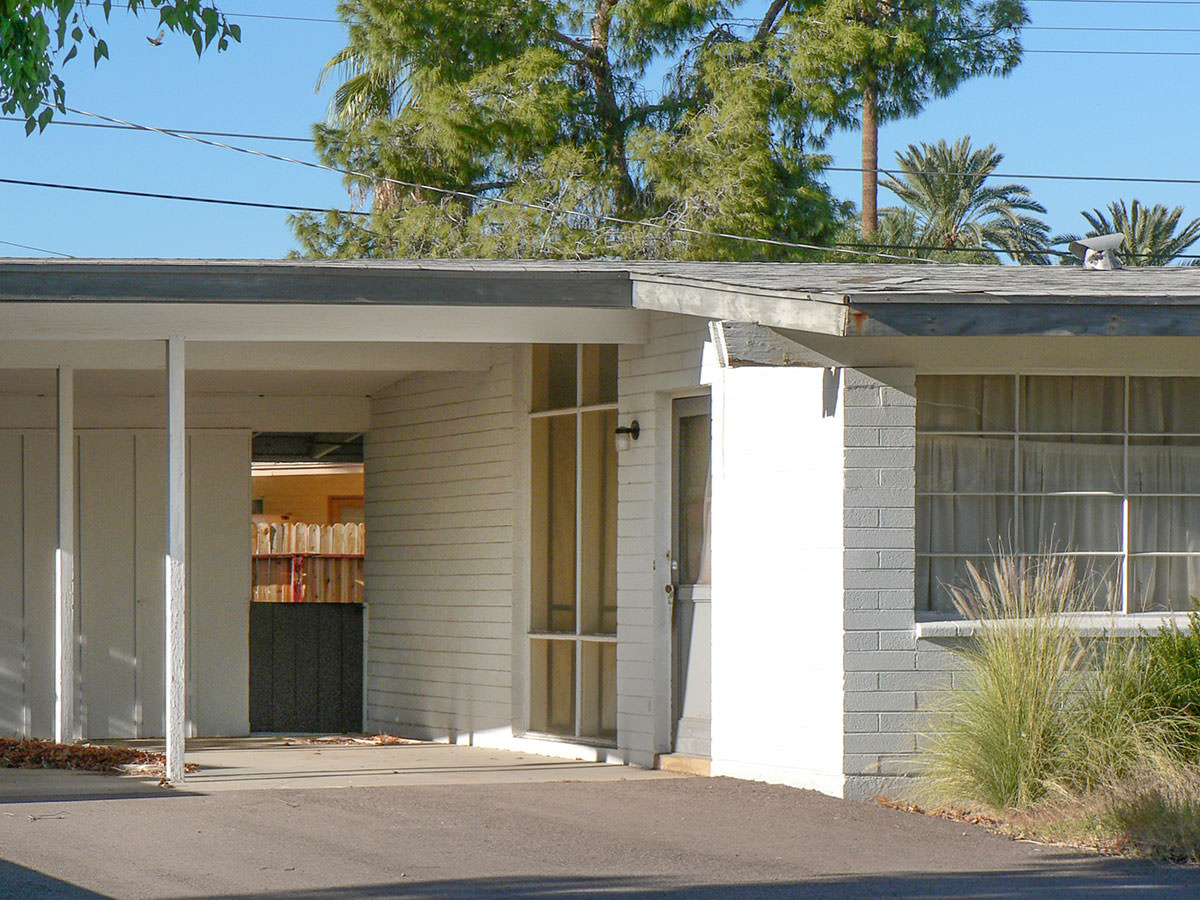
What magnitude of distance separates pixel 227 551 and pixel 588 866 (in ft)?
25.5

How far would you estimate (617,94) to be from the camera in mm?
23625

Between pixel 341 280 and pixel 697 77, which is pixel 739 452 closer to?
pixel 341 280

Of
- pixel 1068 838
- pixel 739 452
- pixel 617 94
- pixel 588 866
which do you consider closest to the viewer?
pixel 588 866

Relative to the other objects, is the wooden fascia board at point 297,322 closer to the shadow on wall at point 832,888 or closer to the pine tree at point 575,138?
the shadow on wall at point 832,888

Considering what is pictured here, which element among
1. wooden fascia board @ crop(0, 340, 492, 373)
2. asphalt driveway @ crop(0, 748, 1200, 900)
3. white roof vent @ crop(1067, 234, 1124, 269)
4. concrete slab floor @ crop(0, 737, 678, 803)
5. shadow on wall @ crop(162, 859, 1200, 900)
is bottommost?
concrete slab floor @ crop(0, 737, 678, 803)

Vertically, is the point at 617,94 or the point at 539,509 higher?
the point at 617,94

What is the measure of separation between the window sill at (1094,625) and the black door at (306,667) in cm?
672

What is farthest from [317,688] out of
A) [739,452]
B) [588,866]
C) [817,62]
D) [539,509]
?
[817,62]

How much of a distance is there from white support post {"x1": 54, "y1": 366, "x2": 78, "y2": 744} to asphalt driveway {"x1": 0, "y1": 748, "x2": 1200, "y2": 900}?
182 cm

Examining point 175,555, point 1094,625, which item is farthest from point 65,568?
point 1094,625

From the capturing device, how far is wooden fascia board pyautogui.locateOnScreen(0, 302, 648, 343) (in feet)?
30.4

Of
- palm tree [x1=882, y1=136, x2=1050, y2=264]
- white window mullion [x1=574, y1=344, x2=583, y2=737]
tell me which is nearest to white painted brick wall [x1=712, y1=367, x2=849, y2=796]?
white window mullion [x1=574, y1=344, x2=583, y2=737]

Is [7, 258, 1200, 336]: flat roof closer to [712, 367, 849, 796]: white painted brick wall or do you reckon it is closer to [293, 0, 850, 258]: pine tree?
[712, 367, 849, 796]: white painted brick wall

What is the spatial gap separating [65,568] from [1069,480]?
628 centimetres
